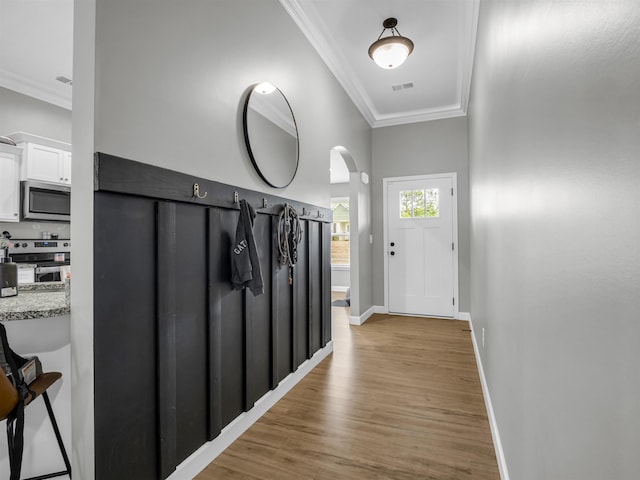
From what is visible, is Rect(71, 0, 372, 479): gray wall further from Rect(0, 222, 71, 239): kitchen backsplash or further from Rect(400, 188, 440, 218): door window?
Rect(0, 222, 71, 239): kitchen backsplash

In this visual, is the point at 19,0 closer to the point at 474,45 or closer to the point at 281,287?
the point at 281,287

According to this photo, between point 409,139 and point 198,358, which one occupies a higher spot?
point 409,139

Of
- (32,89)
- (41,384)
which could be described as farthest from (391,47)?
(32,89)

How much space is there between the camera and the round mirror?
2.11 metres

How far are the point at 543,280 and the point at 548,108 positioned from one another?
0.47m

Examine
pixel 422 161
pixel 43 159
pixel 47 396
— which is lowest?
pixel 47 396

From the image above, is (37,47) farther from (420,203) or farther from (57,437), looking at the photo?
(420,203)

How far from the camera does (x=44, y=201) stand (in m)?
3.60

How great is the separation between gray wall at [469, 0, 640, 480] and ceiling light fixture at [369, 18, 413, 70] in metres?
1.74

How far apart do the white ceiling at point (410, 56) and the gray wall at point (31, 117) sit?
9.87 feet

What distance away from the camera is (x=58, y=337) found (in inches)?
51.9

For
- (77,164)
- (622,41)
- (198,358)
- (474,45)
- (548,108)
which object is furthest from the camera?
(474,45)

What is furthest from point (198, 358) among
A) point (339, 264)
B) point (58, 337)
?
point (339, 264)

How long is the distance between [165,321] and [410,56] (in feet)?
11.0
